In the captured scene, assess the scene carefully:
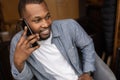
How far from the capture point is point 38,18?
A: 1157 mm


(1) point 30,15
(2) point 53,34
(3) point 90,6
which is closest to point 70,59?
(2) point 53,34

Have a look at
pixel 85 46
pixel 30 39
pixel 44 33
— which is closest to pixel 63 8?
pixel 85 46

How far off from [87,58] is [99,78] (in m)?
0.15

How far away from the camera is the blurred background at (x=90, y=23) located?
171cm

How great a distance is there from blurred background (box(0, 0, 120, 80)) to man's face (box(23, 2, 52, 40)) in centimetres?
31

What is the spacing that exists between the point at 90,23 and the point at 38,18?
45.3 inches

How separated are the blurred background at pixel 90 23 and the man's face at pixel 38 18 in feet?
1.02

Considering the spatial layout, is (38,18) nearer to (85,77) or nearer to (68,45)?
(68,45)

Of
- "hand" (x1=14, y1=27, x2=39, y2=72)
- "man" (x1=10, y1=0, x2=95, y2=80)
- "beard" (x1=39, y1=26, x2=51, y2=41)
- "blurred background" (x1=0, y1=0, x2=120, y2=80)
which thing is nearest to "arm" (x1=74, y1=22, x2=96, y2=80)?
"man" (x1=10, y1=0, x2=95, y2=80)

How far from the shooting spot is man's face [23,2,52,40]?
45.4 inches

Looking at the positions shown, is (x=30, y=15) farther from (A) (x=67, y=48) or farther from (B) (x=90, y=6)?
(B) (x=90, y=6)

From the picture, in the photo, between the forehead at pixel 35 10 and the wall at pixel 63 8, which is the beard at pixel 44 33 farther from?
the wall at pixel 63 8

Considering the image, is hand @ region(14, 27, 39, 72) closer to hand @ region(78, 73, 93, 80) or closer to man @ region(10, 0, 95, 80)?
man @ region(10, 0, 95, 80)

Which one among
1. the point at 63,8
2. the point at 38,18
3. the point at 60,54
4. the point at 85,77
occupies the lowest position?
the point at 85,77
